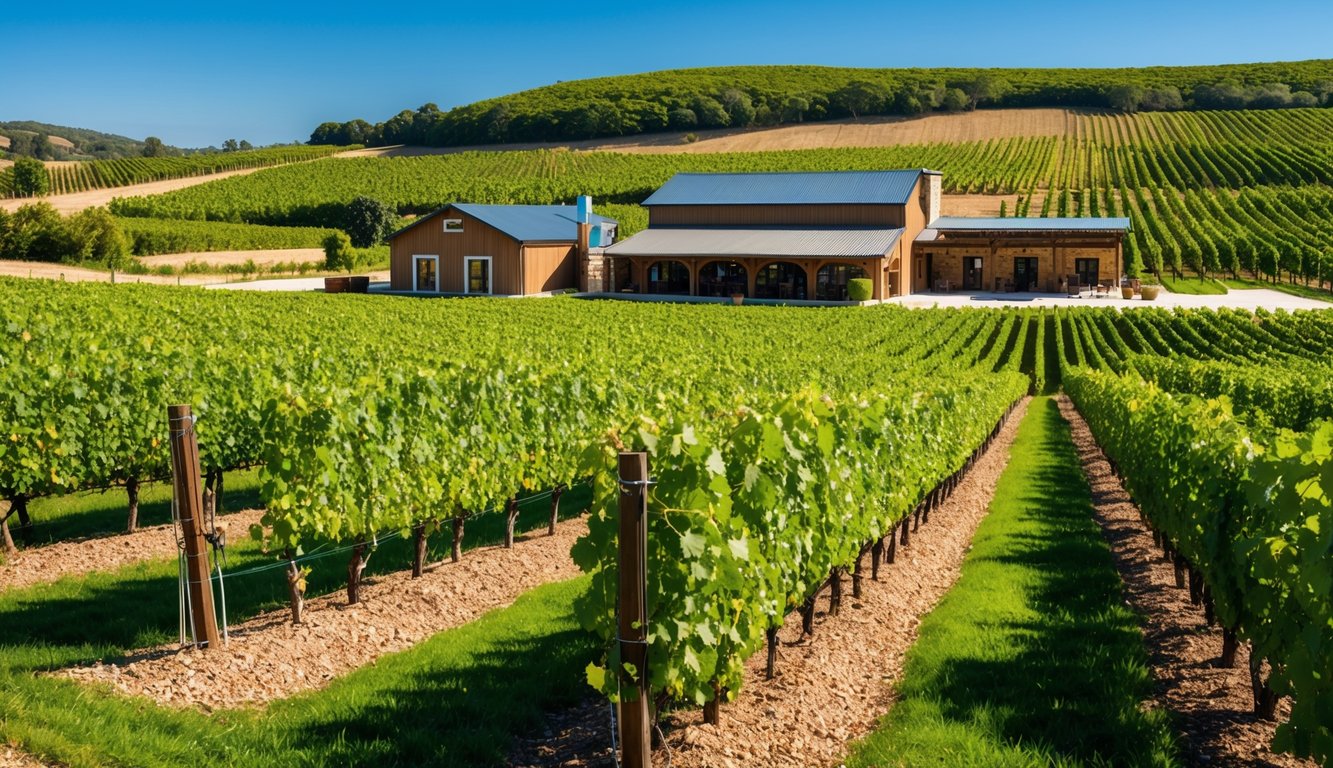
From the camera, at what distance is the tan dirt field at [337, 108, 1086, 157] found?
117 meters

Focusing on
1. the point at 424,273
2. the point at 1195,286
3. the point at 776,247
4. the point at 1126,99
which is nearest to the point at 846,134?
the point at 1126,99

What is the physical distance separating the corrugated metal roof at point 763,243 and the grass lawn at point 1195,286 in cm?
1507

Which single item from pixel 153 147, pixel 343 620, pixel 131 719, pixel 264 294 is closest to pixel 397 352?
pixel 343 620

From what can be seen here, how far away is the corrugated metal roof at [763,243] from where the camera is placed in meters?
50.0

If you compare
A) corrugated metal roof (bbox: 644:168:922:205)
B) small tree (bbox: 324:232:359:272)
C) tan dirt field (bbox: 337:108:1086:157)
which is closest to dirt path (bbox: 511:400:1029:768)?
corrugated metal roof (bbox: 644:168:922:205)

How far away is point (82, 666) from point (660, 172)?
3504 inches

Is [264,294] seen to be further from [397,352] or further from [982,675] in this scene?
[982,675]

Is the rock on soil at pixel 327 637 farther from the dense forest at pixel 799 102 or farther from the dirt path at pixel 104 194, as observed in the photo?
the dense forest at pixel 799 102

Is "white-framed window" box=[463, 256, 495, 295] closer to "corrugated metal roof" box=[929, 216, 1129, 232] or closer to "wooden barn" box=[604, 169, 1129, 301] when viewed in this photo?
"wooden barn" box=[604, 169, 1129, 301]

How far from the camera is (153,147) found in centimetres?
19762

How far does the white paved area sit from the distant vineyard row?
7986cm

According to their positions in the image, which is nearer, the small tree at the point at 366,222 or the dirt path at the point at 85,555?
the dirt path at the point at 85,555

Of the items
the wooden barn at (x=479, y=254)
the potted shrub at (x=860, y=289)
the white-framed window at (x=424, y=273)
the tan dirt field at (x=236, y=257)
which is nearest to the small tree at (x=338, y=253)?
the tan dirt field at (x=236, y=257)

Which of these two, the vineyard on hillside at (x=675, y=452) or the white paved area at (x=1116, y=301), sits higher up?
the white paved area at (x=1116, y=301)
